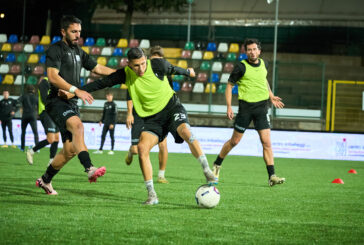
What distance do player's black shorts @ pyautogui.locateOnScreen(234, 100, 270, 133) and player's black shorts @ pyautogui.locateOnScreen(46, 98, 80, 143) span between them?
136 inches

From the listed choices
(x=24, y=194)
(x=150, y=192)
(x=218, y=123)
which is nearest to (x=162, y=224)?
(x=150, y=192)

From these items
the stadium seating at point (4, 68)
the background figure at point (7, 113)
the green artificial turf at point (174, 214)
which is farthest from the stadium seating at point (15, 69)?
the green artificial turf at point (174, 214)

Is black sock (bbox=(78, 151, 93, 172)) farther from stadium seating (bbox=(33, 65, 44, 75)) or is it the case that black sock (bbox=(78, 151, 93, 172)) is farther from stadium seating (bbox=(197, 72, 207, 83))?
stadium seating (bbox=(33, 65, 44, 75))

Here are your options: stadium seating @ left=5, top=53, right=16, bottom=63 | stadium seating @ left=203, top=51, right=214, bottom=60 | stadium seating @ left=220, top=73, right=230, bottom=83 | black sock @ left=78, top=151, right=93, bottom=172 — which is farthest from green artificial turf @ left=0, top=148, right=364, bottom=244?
stadium seating @ left=203, top=51, right=214, bottom=60

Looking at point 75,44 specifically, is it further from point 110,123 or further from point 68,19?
point 110,123

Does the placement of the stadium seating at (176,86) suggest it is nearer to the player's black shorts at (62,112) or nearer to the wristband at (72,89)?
the player's black shorts at (62,112)

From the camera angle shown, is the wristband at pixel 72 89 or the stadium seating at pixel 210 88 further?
the stadium seating at pixel 210 88

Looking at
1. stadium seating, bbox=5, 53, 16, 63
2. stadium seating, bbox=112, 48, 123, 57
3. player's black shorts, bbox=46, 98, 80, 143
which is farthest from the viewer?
stadium seating, bbox=112, 48, 123, 57

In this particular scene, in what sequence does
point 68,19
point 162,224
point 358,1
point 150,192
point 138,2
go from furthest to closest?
point 358,1 < point 138,2 < point 68,19 < point 150,192 < point 162,224

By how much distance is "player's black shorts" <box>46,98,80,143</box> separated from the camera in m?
7.70

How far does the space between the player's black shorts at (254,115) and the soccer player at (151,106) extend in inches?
121

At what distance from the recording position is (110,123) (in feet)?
65.3

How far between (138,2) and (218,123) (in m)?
13.1

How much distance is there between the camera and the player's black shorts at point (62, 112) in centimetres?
770
